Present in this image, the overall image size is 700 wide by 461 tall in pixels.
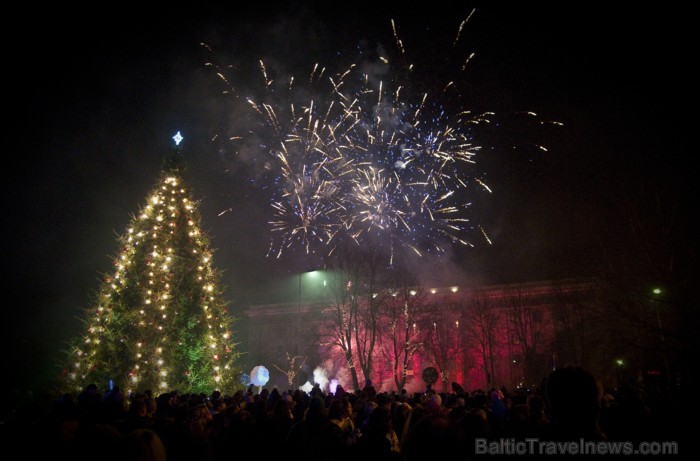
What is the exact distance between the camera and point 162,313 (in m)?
17.0

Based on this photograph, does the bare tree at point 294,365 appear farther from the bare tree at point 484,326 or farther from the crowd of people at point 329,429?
the crowd of people at point 329,429

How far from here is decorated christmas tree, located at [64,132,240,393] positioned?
16.0m

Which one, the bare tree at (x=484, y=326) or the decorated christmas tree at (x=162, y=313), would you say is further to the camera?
the bare tree at (x=484, y=326)

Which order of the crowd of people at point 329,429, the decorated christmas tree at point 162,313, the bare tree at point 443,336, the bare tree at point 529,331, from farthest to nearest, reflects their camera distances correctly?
the bare tree at point 443,336 < the bare tree at point 529,331 < the decorated christmas tree at point 162,313 < the crowd of people at point 329,429

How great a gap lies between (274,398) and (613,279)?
1705 centimetres

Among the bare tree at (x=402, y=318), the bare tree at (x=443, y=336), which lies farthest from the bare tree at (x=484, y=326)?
the bare tree at (x=402, y=318)

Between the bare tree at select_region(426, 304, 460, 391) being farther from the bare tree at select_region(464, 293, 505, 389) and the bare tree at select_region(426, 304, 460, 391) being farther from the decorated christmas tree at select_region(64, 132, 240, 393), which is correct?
the decorated christmas tree at select_region(64, 132, 240, 393)

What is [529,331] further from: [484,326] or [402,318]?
[402,318]

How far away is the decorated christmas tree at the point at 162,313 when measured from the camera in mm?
16016

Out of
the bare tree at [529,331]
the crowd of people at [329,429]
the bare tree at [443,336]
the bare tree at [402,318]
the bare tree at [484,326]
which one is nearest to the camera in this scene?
the crowd of people at [329,429]

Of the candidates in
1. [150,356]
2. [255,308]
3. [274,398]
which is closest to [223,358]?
[150,356]

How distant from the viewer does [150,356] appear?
16281mm

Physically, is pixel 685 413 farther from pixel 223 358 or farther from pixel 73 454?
pixel 223 358

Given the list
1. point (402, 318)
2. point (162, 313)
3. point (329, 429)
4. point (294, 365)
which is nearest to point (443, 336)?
point (402, 318)
